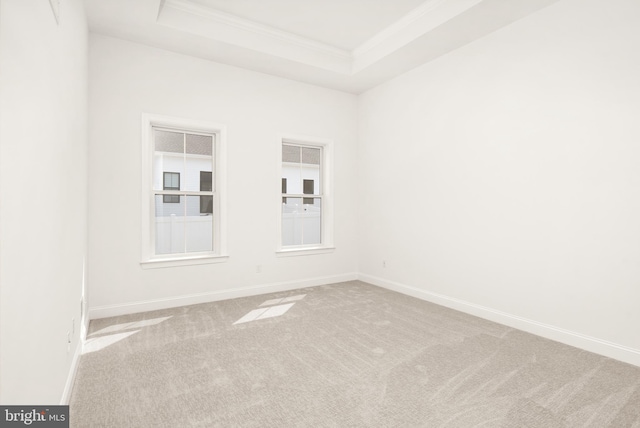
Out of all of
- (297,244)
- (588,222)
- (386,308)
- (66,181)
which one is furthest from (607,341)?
(66,181)

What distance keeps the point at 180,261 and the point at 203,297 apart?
0.53 meters

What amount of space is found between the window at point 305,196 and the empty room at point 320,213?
4 cm

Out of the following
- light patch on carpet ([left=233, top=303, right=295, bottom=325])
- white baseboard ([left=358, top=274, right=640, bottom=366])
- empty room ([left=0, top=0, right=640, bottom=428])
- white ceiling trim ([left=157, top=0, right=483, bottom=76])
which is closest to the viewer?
empty room ([left=0, top=0, right=640, bottom=428])

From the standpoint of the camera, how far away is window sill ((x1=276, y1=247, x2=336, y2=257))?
478 centimetres

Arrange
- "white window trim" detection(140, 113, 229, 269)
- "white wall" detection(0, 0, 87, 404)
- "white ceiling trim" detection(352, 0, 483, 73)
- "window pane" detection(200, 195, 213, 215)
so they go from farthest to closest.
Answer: "window pane" detection(200, 195, 213, 215), "white window trim" detection(140, 113, 229, 269), "white ceiling trim" detection(352, 0, 483, 73), "white wall" detection(0, 0, 87, 404)

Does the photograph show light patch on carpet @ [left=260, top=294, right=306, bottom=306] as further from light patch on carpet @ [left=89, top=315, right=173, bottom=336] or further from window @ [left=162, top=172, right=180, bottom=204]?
window @ [left=162, top=172, right=180, bottom=204]

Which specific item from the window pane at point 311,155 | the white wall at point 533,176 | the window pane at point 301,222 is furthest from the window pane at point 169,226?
the white wall at point 533,176

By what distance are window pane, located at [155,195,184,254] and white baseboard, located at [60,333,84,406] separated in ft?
4.86

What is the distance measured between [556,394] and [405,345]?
1.07m

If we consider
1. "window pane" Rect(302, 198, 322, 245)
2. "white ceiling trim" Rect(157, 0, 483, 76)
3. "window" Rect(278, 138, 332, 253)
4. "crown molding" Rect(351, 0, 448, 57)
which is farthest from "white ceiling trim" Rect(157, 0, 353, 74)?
"window pane" Rect(302, 198, 322, 245)

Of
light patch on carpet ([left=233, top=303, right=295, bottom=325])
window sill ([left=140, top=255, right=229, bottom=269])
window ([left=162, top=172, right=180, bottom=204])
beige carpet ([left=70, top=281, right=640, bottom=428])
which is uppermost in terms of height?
window ([left=162, top=172, right=180, bottom=204])

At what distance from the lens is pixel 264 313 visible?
12.4 feet

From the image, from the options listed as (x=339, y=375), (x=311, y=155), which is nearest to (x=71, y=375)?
(x=339, y=375)

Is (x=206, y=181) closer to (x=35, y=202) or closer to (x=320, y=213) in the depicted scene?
(x=320, y=213)
